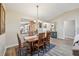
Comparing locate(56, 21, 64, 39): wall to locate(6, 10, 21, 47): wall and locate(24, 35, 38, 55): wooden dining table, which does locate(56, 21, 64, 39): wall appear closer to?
locate(24, 35, 38, 55): wooden dining table

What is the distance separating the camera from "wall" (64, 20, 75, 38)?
2597 mm

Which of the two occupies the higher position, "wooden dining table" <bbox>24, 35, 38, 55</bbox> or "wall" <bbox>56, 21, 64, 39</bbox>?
"wall" <bbox>56, 21, 64, 39</bbox>

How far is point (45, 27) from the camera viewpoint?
109 inches

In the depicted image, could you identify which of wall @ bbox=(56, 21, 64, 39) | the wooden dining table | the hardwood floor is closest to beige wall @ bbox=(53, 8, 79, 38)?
wall @ bbox=(56, 21, 64, 39)

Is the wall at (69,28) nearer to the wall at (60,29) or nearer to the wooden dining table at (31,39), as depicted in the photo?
the wall at (60,29)

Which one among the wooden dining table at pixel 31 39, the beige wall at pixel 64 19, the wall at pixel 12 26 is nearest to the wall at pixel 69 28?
the beige wall at pixel 64 19

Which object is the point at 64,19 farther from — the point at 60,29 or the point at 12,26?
the point at 12,26

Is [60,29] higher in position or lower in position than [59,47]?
higher

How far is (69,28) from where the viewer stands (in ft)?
8.81

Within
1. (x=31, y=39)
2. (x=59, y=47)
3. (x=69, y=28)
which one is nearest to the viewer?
(x=69, y=28)

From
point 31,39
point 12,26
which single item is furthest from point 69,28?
point 12,26

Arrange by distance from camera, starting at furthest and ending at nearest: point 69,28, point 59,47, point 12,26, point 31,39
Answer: point 31,39 → point 59,47 → point 12,26 → point 69,28

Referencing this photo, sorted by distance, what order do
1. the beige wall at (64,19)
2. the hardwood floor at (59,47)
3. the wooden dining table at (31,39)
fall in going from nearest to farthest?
1. the beige wall at (64,19)
2. the hardwood floor at (59,47)
3. the wooden dining table at (31,39)

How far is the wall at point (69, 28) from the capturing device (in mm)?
2597
